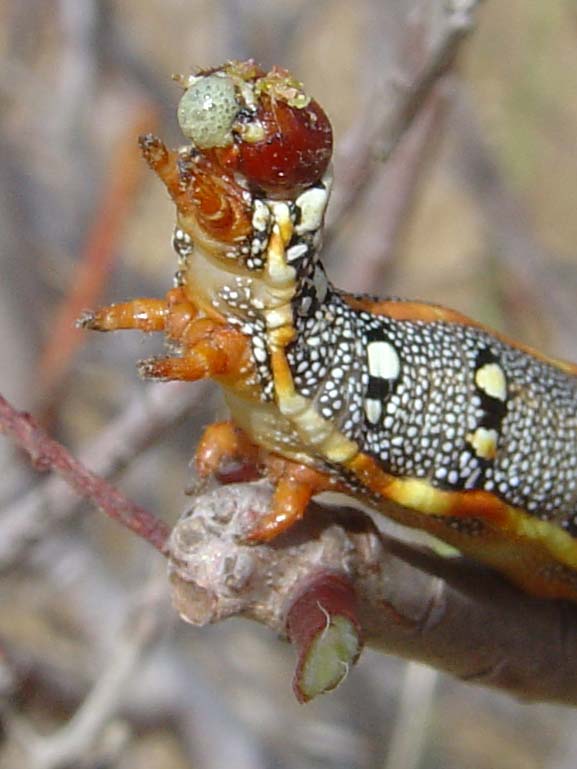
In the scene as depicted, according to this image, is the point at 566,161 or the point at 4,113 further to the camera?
the point at 566,161

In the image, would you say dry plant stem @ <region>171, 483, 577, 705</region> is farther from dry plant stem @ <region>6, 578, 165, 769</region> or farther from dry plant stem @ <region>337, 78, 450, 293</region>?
dry plant stem @ <region>337, 78, 450, 293</region>

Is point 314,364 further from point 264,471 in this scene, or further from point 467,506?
point 467,506

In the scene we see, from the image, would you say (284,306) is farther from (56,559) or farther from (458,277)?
(458,277)

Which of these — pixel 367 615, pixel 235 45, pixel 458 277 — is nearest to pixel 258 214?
pixel 367 615

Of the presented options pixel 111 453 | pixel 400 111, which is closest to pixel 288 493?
pixel 400 111

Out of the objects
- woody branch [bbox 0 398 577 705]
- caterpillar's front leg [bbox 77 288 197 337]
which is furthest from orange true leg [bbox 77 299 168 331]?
woody branch [bbox 0 398 577 705]
